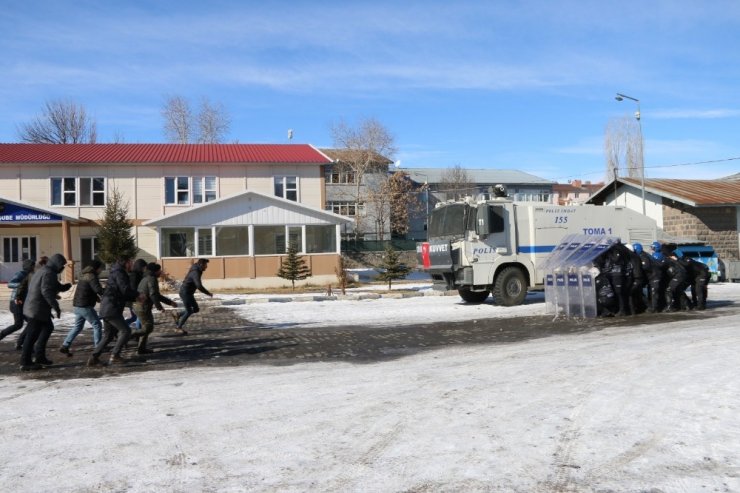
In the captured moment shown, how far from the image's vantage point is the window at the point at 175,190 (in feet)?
109

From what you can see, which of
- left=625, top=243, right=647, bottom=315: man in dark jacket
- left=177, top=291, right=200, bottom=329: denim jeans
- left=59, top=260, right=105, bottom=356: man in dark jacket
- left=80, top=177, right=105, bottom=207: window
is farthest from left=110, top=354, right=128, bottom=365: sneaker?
left=80, top=177, right=105, bottom=207: window

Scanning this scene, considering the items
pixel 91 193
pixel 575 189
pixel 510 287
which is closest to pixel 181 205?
pixel 91 193

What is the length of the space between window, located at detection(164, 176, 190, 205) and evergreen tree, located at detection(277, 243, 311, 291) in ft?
27.8

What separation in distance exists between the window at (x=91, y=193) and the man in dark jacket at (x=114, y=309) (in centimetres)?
2487

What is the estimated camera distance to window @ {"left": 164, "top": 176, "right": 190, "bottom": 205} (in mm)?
33125

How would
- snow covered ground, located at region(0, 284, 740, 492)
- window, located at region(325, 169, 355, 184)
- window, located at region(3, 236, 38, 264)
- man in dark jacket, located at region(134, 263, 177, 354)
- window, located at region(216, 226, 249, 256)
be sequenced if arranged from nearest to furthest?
snow covered ground, located at region(0, 284, 740, 492), man in dark jacket, located at region(134, 263, 177, 354), window, located at region(216, 226, 249, 256), window, located at region(3, 236, 38, 264), window, located at region(325, 169, 355, 184)

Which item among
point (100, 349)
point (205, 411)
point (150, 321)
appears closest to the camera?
point (205, 411)

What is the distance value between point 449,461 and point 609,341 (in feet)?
21.6

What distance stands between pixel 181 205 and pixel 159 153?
3.48 meters

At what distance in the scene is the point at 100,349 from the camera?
9492 mm

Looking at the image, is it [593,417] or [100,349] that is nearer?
Answer: [593,417]

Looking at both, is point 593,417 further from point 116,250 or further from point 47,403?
point 116,250

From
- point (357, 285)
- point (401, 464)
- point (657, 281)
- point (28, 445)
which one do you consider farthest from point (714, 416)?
point (357, 285)

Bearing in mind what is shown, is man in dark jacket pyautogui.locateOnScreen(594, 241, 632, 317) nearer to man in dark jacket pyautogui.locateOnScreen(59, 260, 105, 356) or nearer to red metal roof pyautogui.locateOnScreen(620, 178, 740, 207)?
man in dark jacket pyautogui.locateOnScreen(59, 260, 105, 356)
